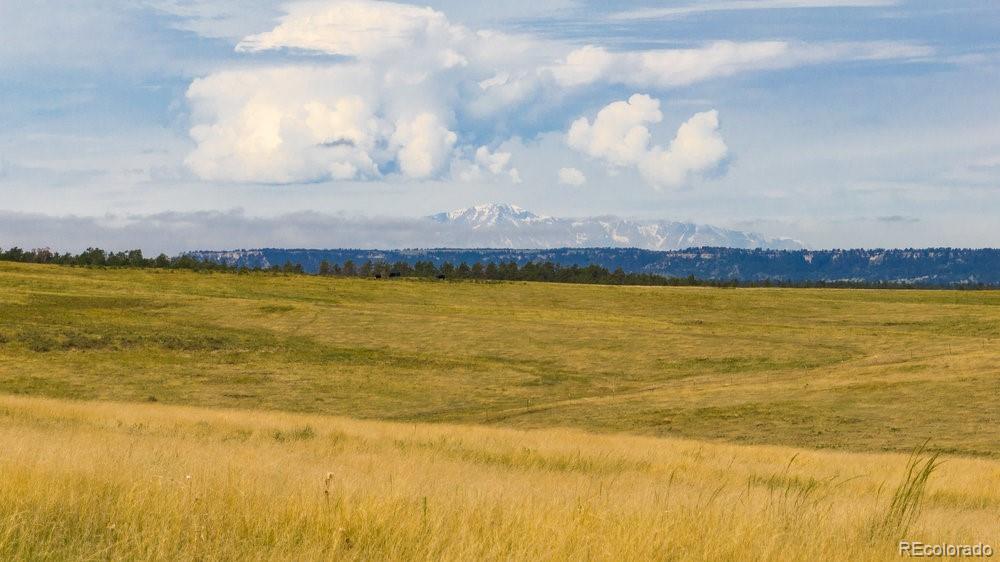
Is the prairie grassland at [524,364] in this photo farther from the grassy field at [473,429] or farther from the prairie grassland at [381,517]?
the prairie grassland at [381,517]

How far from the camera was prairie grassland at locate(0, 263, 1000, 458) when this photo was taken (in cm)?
4044

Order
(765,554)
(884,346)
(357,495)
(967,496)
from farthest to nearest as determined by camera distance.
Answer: (884,346), (967,496), (357,495), (765,554)

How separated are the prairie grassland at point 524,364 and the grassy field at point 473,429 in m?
0.29

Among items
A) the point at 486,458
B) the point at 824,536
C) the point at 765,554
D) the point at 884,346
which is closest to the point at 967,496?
the point at 486,458

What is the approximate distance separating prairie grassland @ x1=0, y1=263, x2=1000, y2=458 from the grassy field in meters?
0.29

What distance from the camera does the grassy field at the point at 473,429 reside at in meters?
8.43

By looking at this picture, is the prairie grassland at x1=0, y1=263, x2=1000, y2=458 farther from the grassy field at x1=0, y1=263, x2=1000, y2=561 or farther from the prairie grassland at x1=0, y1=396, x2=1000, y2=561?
the prairie grassland at x1=0, y1=396, x2=1000, y2=561

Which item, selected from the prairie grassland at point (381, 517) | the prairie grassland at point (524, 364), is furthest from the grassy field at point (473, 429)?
the prairie grassland at point (524, 364)

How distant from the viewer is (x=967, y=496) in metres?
18.1

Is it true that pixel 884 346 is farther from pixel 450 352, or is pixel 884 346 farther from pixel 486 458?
pixel 486 458

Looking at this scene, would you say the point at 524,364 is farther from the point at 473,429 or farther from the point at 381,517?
the point at 381,517

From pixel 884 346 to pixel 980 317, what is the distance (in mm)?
29810

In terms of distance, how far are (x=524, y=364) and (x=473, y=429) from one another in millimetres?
36730

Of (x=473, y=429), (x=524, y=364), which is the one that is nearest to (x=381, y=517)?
(x=473, y=429)
